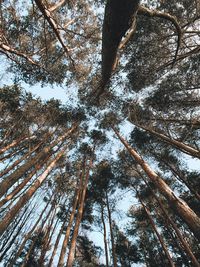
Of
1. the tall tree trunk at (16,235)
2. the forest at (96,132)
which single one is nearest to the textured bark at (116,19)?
the forest at (96,132)

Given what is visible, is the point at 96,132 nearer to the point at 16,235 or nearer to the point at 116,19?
the point at 16,235

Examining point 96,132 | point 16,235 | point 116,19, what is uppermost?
point 96,132

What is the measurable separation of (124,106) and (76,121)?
13.0 feet

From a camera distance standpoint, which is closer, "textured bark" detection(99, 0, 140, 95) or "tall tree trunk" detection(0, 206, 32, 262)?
"textured bark" detection(99, 0, 140, 95)

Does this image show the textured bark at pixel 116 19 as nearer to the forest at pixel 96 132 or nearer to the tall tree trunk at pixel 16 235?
the forest at pixel 96 132

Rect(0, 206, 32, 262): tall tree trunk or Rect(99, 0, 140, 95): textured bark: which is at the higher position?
Rect(0, 206, 32, 262): tall tree trunk

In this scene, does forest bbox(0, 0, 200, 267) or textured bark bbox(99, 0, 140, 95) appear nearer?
textured bark bbox(99, 0, 140, 95)

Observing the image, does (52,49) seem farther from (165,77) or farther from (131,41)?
(165,77)

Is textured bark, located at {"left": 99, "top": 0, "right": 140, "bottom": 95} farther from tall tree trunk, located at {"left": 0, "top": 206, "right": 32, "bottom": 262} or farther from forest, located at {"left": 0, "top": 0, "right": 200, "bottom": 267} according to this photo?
tall tree trunk, located at {"left": 0, "top": 206, "right": 32, "bottom": 262}

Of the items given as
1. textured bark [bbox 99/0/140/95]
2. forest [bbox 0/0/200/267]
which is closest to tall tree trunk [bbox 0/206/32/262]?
forest [bbox 0/0/200/267]

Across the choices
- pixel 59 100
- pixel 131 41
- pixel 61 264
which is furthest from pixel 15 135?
pixel 131 41

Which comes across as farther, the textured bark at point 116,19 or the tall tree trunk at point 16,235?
the tall tree trunk at point 16,235

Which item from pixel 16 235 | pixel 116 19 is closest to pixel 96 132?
pixel 16 235

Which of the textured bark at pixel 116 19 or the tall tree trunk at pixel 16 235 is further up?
the tall tree trunk at pixel 16 235
